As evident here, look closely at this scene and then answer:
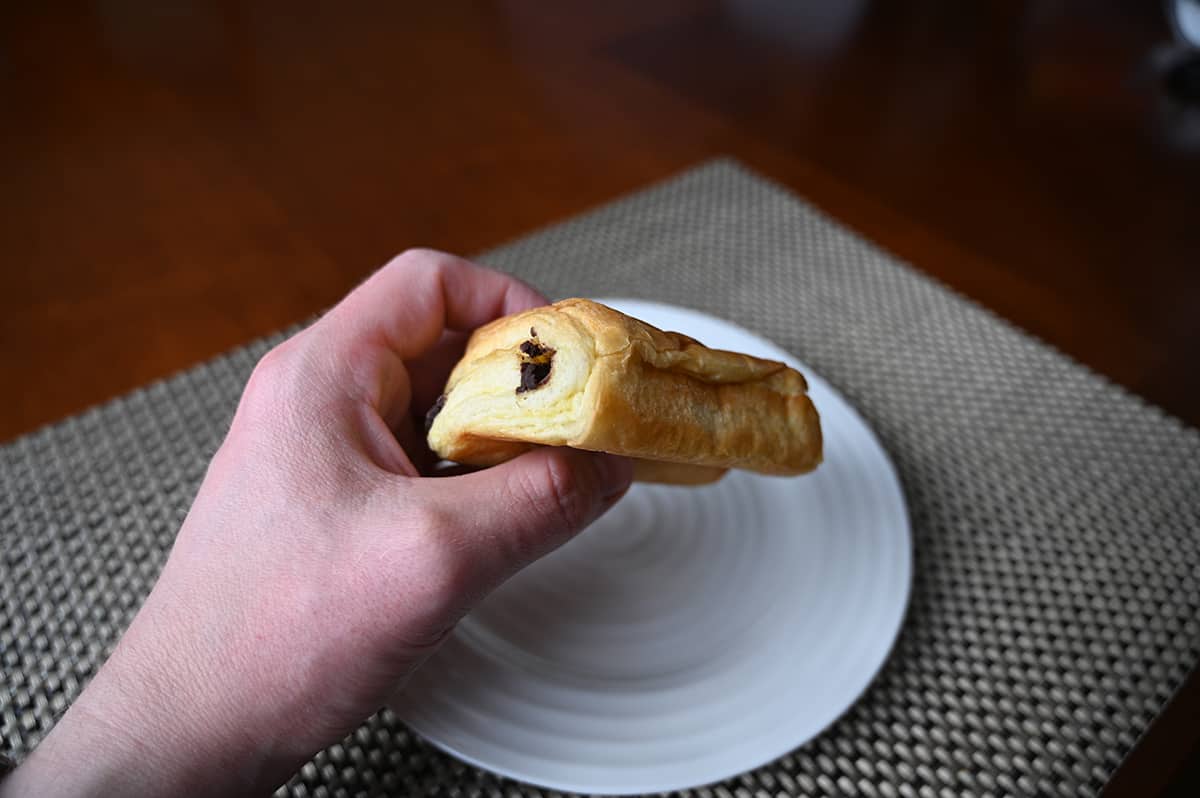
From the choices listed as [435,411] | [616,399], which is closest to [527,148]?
[435,411]

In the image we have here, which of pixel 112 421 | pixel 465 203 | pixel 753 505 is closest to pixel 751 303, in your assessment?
pixel 753 505

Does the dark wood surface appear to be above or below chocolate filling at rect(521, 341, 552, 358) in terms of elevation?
below

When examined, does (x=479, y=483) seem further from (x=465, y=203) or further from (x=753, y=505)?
(x=465, y=203)

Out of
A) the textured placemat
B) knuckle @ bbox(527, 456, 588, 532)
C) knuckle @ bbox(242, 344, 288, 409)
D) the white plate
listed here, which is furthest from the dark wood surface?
knuckle @ bbox(527, 456, 588, 532)

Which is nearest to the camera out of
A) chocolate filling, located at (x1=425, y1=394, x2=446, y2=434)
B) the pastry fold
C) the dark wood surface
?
the pastry fold

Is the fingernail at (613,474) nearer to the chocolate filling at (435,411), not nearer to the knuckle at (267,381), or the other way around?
the chocolate filling at (435,411)

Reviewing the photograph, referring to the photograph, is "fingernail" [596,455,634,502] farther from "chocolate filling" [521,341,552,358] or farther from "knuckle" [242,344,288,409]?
"knuckle" [242,344,288,409]
